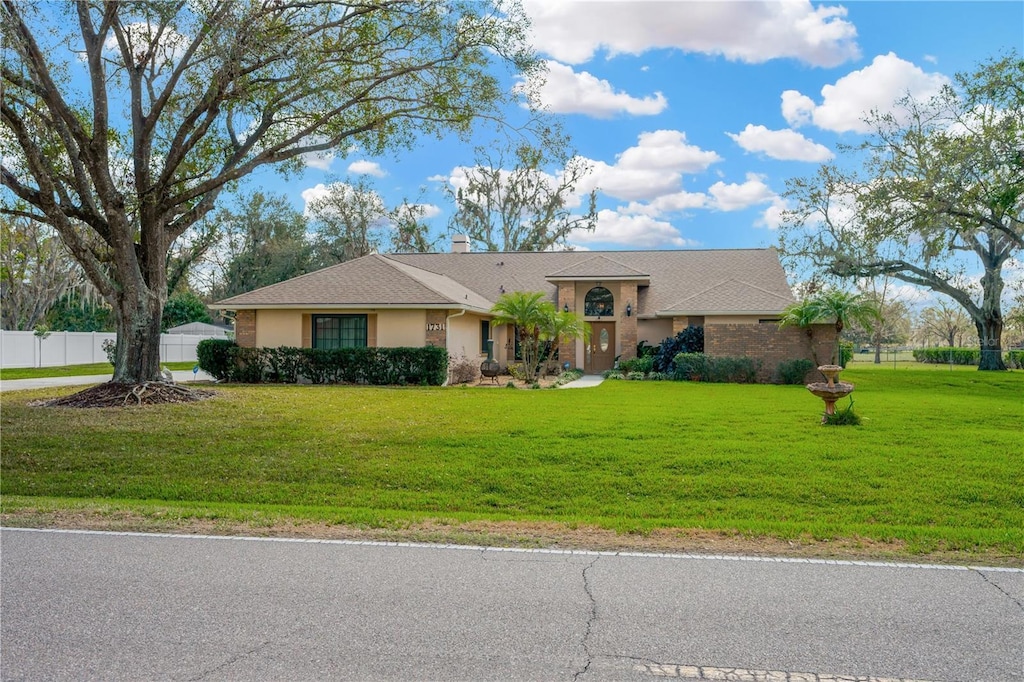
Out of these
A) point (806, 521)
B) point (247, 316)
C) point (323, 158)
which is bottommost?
point (806, 521)

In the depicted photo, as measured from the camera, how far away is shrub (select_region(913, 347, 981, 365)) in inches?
1873

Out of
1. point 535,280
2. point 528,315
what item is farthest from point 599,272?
point 528,315

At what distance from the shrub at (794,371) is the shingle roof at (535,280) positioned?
205cm

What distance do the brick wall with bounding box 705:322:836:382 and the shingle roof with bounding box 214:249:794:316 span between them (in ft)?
3.43

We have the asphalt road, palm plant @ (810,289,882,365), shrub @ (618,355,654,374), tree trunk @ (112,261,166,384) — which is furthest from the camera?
shrub @ (618,355,654,374)

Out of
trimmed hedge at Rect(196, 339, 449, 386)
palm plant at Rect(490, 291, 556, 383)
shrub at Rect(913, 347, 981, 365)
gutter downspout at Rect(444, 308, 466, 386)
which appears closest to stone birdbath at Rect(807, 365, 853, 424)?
palm plant at Rect(490, 291, 556, 383)

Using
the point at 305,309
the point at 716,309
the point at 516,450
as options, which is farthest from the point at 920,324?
the point at 516,450

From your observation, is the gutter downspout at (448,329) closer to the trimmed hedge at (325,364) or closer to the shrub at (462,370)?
the shrub at (462,370)

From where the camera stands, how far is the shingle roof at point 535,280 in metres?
23.3

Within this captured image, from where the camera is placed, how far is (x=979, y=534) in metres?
7.01

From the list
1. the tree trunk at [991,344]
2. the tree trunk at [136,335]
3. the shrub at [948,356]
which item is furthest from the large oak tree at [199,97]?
the shrub at [948,356]

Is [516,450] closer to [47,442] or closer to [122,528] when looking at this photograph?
[122,528]

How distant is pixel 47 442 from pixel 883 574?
11.3 metres

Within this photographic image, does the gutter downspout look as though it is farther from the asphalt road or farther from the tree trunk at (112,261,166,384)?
the asphalt road
